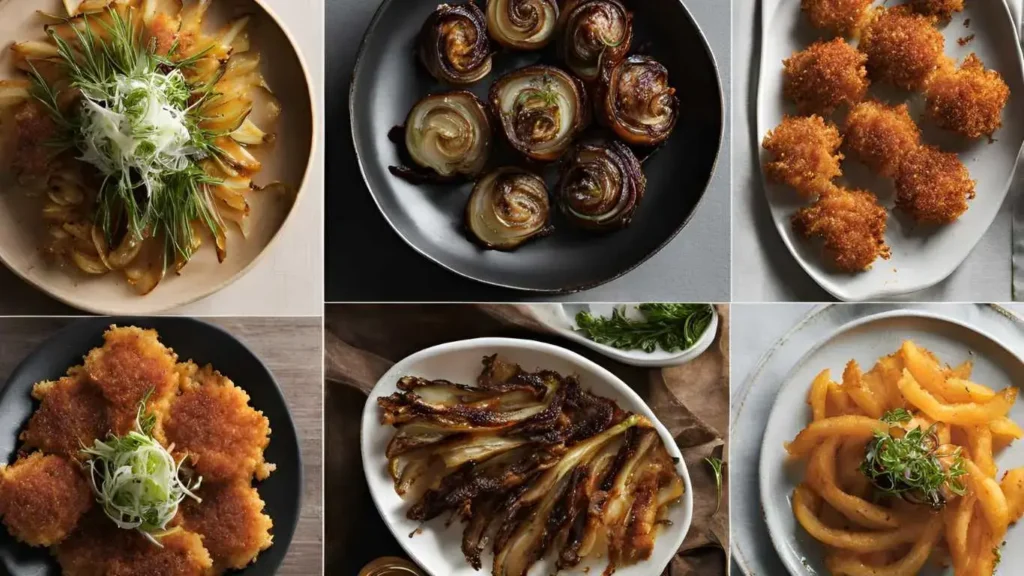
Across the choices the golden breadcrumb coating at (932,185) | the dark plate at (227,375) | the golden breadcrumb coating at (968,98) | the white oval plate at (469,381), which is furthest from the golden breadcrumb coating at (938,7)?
the dark plate at (227,375)

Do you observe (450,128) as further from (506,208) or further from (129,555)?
(129,555)

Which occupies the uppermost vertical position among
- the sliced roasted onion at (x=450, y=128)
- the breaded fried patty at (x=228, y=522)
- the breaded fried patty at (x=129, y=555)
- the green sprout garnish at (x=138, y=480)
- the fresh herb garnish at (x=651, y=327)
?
the sliced roasted onion at (x=450, y=128)

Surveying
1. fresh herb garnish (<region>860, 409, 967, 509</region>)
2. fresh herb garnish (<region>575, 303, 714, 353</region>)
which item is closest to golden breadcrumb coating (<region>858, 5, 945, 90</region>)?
fresh herb garnish (<region>575, 303, 714, 353</region>)

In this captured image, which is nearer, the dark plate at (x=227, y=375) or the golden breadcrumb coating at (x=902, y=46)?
the dark plate at (x=227, y=375)

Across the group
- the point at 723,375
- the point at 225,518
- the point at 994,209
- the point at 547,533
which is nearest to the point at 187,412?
the point at 225,518

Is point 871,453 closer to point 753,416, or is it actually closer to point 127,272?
point 753,416

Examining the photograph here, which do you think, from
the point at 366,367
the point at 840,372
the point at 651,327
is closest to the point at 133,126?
the point at 366,367

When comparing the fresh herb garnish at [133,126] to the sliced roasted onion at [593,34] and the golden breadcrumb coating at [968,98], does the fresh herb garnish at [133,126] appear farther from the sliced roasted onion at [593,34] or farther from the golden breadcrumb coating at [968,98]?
the golden breadcrumb coating at [968,98]
